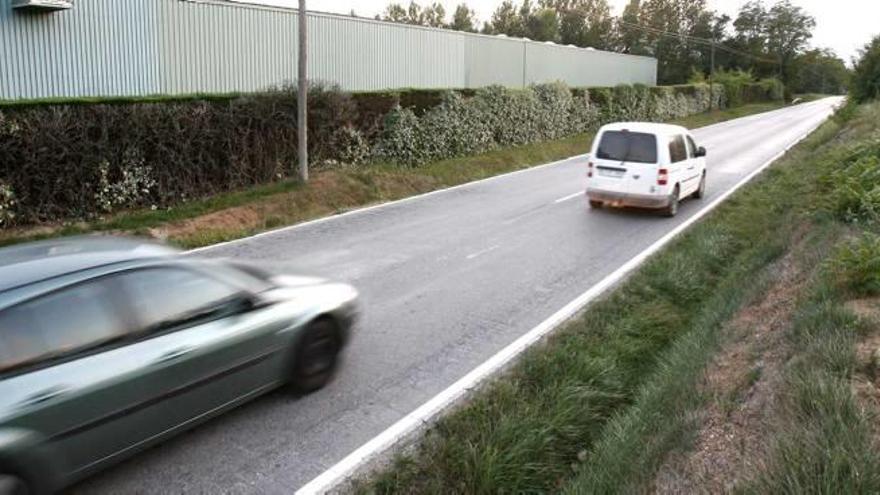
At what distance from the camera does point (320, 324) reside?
5910 mm

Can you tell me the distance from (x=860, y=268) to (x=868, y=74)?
36797mm

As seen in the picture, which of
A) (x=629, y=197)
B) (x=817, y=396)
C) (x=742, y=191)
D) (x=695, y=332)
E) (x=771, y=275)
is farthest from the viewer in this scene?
(x=742, y=191)

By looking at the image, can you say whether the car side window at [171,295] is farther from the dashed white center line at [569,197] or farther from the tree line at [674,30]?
the tree line at [674,30]

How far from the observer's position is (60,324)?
4.17 m

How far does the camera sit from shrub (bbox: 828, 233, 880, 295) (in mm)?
6375

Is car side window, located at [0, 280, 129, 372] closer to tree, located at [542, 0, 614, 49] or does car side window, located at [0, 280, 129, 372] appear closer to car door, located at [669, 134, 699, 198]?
car door, located at [669, 134, 699, 198]

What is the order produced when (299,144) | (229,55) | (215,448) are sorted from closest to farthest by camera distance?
(215,448), (299,144), (229,55)

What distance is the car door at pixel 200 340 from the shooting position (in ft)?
15.1

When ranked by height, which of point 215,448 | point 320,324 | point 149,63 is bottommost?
point 215,448

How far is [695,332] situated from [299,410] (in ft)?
13.4

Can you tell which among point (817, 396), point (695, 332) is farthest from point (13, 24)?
point (817, 396)

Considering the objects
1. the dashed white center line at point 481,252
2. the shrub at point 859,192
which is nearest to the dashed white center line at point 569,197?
the dashed white center line at point 481,252

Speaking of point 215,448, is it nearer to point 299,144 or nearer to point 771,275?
point 771,275

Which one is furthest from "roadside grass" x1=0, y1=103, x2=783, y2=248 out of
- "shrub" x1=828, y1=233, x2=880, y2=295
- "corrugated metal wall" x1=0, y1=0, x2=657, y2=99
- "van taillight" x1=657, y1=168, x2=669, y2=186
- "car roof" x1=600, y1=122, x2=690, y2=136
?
"shrub" x1=828, y1=233, x2=880, y2=295
